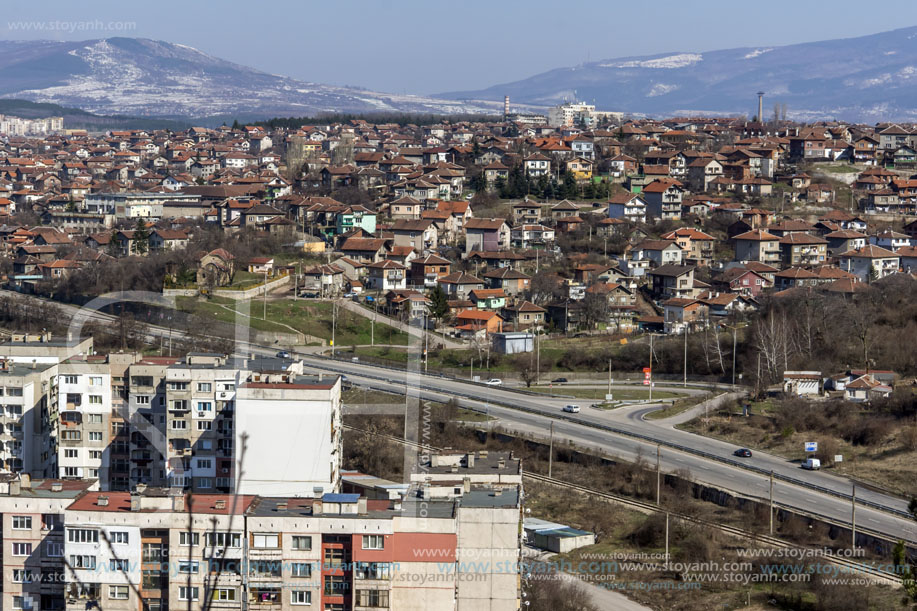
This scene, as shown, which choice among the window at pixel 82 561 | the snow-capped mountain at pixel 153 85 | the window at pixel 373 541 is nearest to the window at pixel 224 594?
the window at pixel 82 561

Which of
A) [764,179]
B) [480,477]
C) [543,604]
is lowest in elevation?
[543,604]

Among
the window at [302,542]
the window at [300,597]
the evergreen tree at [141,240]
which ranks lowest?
the window at [300,597]

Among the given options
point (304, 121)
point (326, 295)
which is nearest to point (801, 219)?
point (326, 295)

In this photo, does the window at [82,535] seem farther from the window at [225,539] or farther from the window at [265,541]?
the window at [265,541]

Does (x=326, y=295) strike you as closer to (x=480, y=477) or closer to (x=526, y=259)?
(x=526, y=259)

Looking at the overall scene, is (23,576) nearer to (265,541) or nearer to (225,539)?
(225,539)

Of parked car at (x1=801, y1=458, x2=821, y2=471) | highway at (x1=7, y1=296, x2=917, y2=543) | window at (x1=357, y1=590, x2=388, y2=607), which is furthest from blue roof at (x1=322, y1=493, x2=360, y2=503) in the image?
parked car at (x1=801, y1=458, x2=821, y2=471)

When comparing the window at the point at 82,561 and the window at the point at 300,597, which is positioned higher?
the window at the point at 82,561
